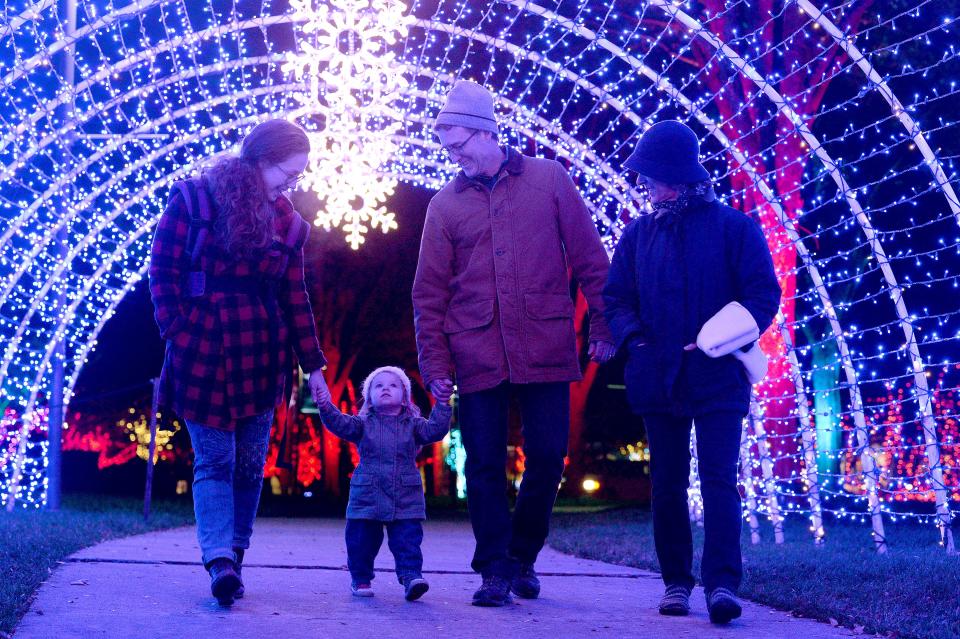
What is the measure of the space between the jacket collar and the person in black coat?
49 cm

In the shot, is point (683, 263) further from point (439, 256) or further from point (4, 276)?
point (4, 276)

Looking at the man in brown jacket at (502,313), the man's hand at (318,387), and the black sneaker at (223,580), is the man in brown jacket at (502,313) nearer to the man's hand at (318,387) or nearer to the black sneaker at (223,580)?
the man's hand at (318,387)

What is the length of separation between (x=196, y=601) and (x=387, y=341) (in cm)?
2058

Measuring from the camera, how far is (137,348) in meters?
28.4

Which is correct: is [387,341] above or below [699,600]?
above

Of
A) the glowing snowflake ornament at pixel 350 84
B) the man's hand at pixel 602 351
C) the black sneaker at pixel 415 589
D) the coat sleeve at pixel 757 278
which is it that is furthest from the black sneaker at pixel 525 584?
the glowing snowflake ornament at pixel 350 84

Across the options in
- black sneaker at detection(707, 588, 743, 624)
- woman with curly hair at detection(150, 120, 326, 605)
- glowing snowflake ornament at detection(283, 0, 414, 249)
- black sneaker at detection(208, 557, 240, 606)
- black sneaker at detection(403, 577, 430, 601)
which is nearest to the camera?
black sneaker at detection(707, 588, 743, 624)

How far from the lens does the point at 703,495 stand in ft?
15.1

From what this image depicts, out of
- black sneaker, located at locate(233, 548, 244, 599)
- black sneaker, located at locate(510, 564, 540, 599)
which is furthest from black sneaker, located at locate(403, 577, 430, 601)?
black sneaker, located at locate(233, 548, 244, 599)

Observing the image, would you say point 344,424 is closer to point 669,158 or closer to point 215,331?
point 215,331

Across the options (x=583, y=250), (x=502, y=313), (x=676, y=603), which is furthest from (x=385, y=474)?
(x=676, y=603)

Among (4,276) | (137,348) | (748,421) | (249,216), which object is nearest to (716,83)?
(748,421)

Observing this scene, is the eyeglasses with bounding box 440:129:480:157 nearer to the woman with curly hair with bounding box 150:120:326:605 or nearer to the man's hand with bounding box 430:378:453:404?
the woman with curly hair with bounding box 150:120:326:605

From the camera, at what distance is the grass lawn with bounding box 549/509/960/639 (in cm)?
450
